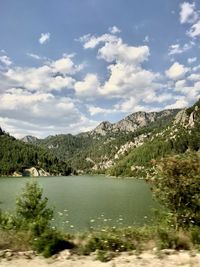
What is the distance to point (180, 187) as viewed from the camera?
65.4 feet

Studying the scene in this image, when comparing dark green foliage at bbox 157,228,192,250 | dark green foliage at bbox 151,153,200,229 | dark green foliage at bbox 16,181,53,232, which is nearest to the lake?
dark green foliage at bbox 16,181,53,232

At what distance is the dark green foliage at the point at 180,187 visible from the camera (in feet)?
64.6

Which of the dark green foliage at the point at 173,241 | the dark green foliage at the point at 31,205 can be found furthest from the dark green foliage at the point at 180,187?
the dark green foliage at the point at 31,205

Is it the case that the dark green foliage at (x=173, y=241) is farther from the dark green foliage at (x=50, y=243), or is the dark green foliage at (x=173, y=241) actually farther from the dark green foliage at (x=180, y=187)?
the dark green foliage at (x=180, y=187)

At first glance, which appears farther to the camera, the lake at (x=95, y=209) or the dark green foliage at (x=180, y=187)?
the lake at (x=95, y=209)

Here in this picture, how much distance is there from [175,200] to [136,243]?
22.5 ft

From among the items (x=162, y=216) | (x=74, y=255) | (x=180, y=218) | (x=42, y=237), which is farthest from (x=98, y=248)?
(x=162, y=216)

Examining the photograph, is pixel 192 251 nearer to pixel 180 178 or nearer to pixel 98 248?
pixel 98 248

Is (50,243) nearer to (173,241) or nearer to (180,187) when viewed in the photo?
(173,241)

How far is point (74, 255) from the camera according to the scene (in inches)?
504

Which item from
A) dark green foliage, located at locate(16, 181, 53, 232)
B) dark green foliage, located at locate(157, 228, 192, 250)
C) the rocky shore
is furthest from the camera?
dark green foliage, located at locate(16, 181, 53, 232)

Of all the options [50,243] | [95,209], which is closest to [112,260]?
[50,243]

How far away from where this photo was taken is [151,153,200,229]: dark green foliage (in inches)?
776

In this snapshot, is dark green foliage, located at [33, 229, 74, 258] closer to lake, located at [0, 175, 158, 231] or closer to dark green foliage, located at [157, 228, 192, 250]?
lake, located at [0, 175, 158, 231]
